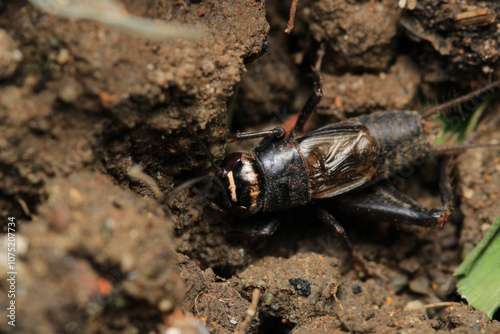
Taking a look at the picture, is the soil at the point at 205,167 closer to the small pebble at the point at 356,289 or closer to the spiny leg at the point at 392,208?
the small pebble at the point at 356,289

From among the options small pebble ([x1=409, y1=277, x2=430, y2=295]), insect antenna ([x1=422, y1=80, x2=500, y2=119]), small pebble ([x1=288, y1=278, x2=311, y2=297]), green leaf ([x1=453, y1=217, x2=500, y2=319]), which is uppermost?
insect antenna ([x1=422, y1=80, x2=500, y2=119])

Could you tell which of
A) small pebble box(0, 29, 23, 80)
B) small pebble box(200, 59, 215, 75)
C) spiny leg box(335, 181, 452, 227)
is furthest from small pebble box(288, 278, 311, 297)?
small pebble box(0, 29, 23, 80)

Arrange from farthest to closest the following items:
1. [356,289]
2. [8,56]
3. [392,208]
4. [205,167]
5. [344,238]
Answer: [392,208] → [344,238] → [205,167] → [356,289] → [8,56]

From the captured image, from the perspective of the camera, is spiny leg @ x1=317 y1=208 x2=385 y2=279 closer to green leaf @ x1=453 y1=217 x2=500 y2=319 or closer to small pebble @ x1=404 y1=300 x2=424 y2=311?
small pebble @ x1=404 y1=300 x2=424 y2=311

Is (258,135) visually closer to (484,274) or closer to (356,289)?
(356,289)

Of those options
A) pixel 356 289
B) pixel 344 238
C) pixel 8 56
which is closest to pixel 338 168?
pixel 344 238

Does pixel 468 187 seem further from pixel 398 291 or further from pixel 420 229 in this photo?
pixel 398 291
